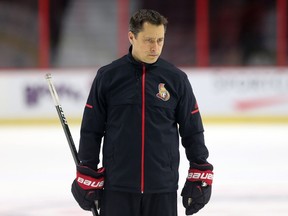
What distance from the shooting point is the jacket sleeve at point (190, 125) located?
222 cm

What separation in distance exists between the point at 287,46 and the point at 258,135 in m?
2.28

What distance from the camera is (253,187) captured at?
468 centimetres

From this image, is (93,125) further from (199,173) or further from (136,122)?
Result: (199,173)

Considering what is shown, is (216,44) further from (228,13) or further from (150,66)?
(150,66)

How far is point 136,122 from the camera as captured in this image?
2.16 metres

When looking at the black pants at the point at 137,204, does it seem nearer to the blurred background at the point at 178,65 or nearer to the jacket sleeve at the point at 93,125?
the jacket sleeve at the point at 93,125

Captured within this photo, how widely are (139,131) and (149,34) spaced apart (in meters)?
0.29

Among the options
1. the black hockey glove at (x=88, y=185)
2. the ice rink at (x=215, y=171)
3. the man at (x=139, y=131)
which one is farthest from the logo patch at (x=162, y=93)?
the ice rink at (x=215, y=171)

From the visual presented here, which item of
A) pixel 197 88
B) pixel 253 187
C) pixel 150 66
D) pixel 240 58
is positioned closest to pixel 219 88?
pixel 197 88

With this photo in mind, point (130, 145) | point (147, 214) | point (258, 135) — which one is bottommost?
point (258, 135)

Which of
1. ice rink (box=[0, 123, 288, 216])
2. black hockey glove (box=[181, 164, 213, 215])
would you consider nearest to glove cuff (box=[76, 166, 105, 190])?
black hockey glove (box=[181, 164, 213, 215])

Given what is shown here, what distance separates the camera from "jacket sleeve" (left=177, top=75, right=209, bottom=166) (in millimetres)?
2221

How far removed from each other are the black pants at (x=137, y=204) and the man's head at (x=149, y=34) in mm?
411

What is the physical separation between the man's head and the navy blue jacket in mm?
45
